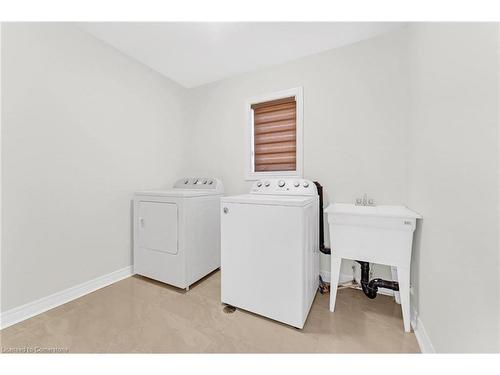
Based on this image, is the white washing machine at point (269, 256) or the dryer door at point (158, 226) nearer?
the white washing machine at point (269, 256)

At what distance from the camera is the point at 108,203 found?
1.92 metres

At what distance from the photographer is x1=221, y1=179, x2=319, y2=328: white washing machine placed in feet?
4.19

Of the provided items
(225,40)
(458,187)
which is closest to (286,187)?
(458,187)

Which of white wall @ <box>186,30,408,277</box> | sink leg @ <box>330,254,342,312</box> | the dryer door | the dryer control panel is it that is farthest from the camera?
the dryer control panel

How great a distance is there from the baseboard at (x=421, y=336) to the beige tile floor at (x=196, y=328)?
0.04 m

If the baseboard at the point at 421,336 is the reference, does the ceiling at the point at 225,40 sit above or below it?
above

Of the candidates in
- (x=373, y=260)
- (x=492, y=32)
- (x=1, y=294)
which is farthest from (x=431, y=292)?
(x=1, y=294)

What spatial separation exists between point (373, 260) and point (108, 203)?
7.59 feet

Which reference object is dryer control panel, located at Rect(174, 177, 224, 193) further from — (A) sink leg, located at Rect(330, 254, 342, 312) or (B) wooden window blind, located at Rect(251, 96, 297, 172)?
(A) sink leg, located at Rect(330, 254, 342, 312)

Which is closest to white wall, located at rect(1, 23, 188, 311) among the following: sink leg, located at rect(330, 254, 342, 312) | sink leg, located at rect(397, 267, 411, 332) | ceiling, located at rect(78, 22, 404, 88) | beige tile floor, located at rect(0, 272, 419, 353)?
ceiling, located at rect(78, 22, 404, 88)

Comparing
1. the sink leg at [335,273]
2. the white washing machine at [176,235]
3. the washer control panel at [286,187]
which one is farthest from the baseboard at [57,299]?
the sink leg at [335,273]

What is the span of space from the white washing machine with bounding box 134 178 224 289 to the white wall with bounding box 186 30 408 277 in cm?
68

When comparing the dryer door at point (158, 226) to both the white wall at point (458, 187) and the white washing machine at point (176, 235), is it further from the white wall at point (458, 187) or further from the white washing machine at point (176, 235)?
the white wall at point (458, 187)

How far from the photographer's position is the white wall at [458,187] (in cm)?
70
